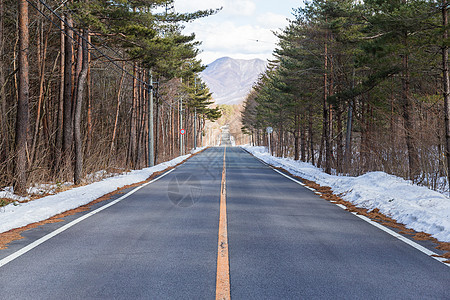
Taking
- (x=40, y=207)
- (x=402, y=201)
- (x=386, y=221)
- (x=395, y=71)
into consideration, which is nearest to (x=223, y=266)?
(x=386, y=221)

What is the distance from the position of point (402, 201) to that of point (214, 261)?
20.9ft

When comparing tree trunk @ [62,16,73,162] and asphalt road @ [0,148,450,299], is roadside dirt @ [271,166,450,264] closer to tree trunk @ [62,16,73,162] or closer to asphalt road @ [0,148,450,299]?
asphalt road @ [0,148,450,299]

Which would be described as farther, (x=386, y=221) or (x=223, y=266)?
(x=386, y=221)

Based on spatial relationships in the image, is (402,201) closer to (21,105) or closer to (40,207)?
(40,207)

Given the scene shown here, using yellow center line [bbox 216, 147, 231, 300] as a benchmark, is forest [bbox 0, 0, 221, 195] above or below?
above

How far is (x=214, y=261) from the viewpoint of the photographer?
5402 millimetres

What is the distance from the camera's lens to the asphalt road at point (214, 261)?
4305 mm

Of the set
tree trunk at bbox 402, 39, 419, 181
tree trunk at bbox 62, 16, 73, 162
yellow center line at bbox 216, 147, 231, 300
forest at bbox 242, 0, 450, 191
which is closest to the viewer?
yellow center line at bbox 216, 147, 231, 300

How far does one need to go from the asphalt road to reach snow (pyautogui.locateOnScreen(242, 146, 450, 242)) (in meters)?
0.97

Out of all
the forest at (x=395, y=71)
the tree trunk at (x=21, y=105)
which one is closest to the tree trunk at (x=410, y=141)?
the forest at (x=395, y=71)

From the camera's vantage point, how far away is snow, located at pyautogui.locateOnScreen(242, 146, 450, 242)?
7.70 metres

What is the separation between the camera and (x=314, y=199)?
39.9 ft

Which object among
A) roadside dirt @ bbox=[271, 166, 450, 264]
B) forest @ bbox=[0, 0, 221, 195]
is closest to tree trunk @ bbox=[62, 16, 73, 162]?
forest @ bbox=[0, 0, 221, 195]

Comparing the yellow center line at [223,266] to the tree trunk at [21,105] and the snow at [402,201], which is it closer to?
the snow at [402,201]
